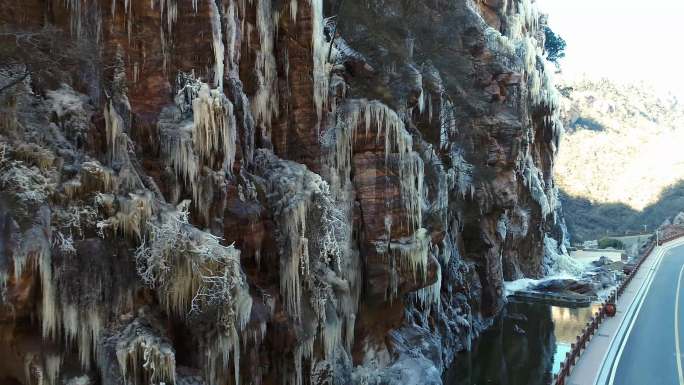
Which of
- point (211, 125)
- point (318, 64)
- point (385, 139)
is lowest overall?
point (211, 125)

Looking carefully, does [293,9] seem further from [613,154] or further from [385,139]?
[613,154]

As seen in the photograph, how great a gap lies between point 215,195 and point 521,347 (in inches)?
757

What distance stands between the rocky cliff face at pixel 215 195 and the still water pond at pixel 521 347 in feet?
9.61

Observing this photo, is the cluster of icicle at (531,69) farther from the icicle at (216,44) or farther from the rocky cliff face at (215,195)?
the icicle at (216,44)

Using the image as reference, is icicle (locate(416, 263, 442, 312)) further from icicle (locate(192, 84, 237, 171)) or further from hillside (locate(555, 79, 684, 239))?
hillside (locate(555, 79, 684, 239))

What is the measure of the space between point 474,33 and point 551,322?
50.6 ft

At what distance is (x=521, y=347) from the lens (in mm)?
27172

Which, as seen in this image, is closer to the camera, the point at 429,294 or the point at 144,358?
the point at 144,358

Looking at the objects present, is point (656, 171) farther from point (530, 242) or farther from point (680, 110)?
point (680, 110)

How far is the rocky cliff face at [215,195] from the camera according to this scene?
10.4 meters

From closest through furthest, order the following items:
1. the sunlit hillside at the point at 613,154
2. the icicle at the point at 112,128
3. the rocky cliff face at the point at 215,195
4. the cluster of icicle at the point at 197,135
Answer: the rocky cliff face at the point at 215,195 < the icicle at the point at 112,128 < the cluster of icicle at the point at 197,135 < the sunlit hillside at the point at 613,154

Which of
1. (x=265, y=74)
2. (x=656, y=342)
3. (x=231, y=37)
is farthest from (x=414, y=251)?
(x=656, y=342)

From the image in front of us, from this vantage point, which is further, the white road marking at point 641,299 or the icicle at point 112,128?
the white road marking at point 641,299

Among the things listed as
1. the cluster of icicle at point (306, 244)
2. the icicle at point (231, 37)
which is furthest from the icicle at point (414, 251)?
the icicle at point (231, 37)
